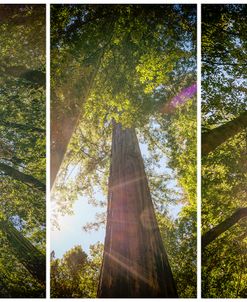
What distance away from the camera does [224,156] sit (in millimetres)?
3719

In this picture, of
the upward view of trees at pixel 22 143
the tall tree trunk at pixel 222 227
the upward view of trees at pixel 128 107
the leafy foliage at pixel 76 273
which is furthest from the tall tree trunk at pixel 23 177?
the tall tree trunk at pixel 222 227

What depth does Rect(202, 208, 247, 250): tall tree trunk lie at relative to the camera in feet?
10.6

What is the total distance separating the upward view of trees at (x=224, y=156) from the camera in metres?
3.43

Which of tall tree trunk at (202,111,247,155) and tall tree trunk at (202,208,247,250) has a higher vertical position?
tall tree trunk at (202,111,247,155)

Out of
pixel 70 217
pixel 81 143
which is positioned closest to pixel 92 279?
pixel 70 217

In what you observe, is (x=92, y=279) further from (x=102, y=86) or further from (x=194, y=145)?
(x=102, y=86)

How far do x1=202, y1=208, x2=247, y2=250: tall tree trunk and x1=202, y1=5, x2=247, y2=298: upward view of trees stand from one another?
0.04 feet

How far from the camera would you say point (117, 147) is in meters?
3.15

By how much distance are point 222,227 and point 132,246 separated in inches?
58.3

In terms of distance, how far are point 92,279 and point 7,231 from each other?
1.20m

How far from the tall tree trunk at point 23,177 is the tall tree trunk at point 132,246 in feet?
4.30

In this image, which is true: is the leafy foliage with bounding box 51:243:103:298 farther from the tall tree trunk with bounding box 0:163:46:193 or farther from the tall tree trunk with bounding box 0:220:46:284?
the tall tree trunk with bounding box 0:163:46:193

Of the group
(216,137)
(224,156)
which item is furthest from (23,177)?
(224,156)

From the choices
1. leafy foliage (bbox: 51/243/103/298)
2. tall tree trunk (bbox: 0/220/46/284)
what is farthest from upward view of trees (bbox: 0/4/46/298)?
leafy foliage (bbox: 51/243/103/298)
